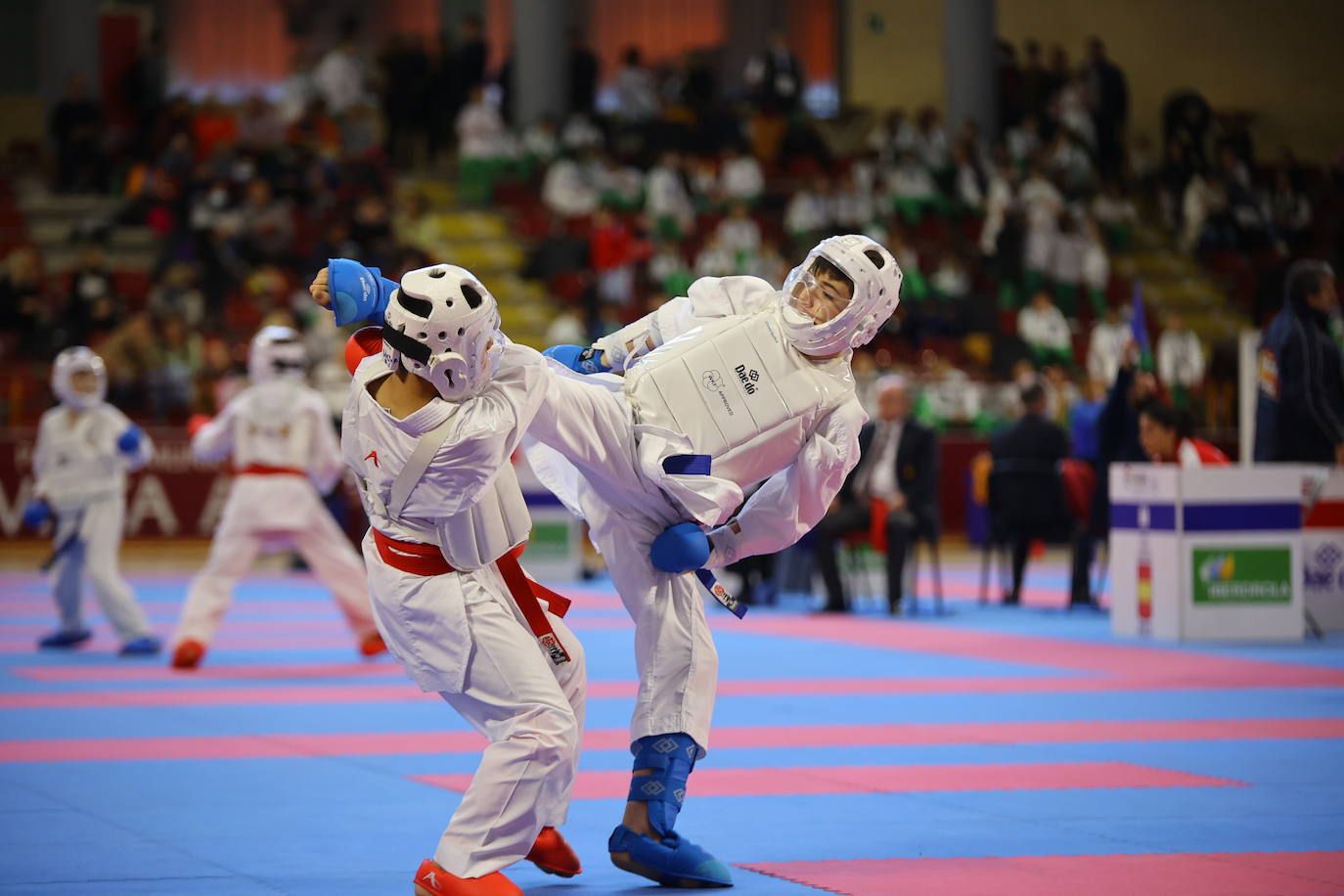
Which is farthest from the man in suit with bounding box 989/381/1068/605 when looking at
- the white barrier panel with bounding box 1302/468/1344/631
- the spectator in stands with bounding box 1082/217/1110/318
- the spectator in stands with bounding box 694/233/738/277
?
the spectator in stands with bounding box 1082/217/1110/318

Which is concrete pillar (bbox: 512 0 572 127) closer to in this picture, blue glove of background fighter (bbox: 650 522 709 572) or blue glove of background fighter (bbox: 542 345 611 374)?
blue glove of background fighter (bbox: 542 345 611 374)

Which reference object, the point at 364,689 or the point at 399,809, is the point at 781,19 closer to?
the point at 364,689

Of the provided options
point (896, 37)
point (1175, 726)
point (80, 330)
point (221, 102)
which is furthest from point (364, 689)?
point (896, 37)

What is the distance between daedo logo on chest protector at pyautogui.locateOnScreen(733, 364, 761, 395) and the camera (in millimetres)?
5148

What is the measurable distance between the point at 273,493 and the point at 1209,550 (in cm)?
562

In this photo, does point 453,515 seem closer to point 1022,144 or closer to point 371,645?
point 371,645

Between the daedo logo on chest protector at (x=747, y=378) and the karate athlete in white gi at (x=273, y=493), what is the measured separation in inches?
213

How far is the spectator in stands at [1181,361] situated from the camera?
2025 cm

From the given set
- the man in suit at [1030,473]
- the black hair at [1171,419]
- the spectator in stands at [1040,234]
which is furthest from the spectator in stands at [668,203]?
the black hair at [1171,419]

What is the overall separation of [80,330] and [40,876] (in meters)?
14.9

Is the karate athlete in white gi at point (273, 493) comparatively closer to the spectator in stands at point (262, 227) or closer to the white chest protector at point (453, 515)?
the white chest protector at point (453, 515)

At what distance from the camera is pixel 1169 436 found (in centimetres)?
1119

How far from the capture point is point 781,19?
28.4 metres

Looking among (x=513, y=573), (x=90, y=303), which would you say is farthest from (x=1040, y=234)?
(x=513, y=573)
